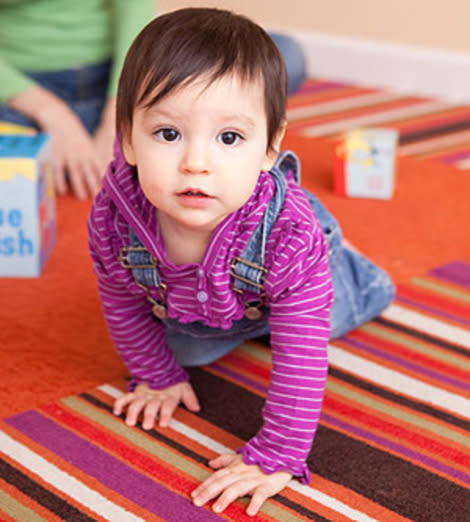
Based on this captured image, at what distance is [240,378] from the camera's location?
115 cm

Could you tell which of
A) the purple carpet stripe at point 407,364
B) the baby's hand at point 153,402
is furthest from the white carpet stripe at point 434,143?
the baby's hand at point 153,402

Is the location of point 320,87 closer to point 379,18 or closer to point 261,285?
point 379,18

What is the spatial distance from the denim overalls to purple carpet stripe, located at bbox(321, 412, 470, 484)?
155 millimetres

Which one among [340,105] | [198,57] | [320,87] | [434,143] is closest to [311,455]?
[198,57]

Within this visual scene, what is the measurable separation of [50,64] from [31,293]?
69 cm

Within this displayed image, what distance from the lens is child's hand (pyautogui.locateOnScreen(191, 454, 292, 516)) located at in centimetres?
90

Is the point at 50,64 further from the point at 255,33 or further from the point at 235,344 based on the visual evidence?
the point at 255,33

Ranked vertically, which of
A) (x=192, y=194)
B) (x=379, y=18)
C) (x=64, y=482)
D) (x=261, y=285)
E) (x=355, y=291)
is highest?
(x=379, y=18)

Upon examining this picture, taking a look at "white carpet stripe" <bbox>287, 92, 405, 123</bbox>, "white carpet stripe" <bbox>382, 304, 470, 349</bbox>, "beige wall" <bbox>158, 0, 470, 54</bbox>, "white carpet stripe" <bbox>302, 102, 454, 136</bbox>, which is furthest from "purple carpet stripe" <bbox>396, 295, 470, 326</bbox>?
"beige wall" <bbox>158, 0, 470, 54</bbox>

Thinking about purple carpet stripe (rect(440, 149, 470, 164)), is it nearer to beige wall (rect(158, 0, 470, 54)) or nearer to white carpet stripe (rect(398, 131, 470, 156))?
white carpet stripe (rect(398, 131, 470, 156))

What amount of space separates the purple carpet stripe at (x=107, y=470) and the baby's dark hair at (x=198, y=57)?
14.7 inches

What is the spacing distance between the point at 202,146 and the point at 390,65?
6.63 ft

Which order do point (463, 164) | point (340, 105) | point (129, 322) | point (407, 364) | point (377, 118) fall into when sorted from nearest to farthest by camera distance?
point (129, 322)
point (407, 364)
point (463, 164)
point (377, 118)
point (340, 105)

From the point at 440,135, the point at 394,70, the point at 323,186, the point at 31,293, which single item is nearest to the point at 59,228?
the point at 31,293
